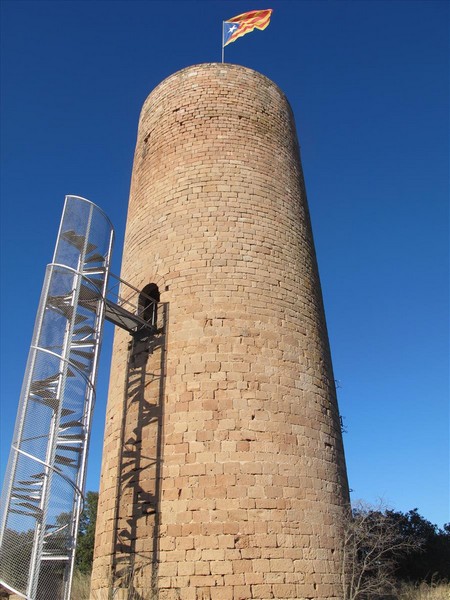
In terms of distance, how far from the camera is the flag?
13.8 meters

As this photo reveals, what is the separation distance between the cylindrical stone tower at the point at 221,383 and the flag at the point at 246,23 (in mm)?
2672

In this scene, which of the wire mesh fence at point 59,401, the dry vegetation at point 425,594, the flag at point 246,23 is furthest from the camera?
the flag at point 246,23

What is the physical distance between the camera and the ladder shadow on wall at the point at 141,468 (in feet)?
24.3

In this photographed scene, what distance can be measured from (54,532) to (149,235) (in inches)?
218

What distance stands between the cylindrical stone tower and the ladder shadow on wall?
25 millimetres

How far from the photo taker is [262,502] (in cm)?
738

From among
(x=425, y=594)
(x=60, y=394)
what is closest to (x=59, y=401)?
(x=60, y=394)

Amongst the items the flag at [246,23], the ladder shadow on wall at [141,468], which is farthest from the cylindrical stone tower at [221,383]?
the flag at [246,23]

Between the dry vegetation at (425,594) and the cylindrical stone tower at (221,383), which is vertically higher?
the cylindrical stone tower at (221,383)

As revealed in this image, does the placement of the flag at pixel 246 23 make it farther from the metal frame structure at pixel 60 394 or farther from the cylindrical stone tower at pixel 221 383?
the metal frame structure at pixel 60 394

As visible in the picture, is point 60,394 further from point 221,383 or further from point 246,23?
point 246,23

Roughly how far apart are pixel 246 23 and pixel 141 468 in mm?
11493

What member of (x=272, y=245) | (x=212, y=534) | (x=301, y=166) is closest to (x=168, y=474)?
(x=212, y=534)

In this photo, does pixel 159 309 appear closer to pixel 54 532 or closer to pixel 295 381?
pixel 295 381
